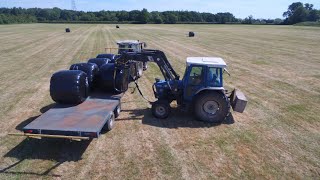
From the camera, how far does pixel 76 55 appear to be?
28.6 metres

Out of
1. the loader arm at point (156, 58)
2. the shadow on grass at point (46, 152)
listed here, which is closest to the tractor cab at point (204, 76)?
the loader arm at point (156, 58)

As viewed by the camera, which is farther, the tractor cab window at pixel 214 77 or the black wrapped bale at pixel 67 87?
the tractor cab window at pixel 214 77

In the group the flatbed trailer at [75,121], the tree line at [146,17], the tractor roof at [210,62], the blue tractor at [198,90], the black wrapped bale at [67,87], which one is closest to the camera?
the flatbed trailer at [75,121]

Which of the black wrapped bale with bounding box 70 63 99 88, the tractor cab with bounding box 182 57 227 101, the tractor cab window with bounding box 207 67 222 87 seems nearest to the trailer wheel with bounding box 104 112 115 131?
the black wrapped bale with bounding box 70 63 99 88

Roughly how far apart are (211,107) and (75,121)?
5.01m

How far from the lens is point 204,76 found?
11109 millimetres

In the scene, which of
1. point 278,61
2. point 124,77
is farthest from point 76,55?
point 278,61

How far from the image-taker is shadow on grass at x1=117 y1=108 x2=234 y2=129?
11.3 metres

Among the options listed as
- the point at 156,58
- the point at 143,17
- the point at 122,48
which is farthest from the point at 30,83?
the point at 143,17

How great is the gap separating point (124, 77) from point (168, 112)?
294cm

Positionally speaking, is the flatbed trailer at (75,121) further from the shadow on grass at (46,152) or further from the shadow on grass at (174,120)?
the shadow on grass at (174,120)

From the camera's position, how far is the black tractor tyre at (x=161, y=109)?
11.7 metres

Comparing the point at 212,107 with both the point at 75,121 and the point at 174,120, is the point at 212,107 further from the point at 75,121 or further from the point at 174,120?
the point at 75,121

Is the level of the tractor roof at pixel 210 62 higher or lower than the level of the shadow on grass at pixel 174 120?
higher
